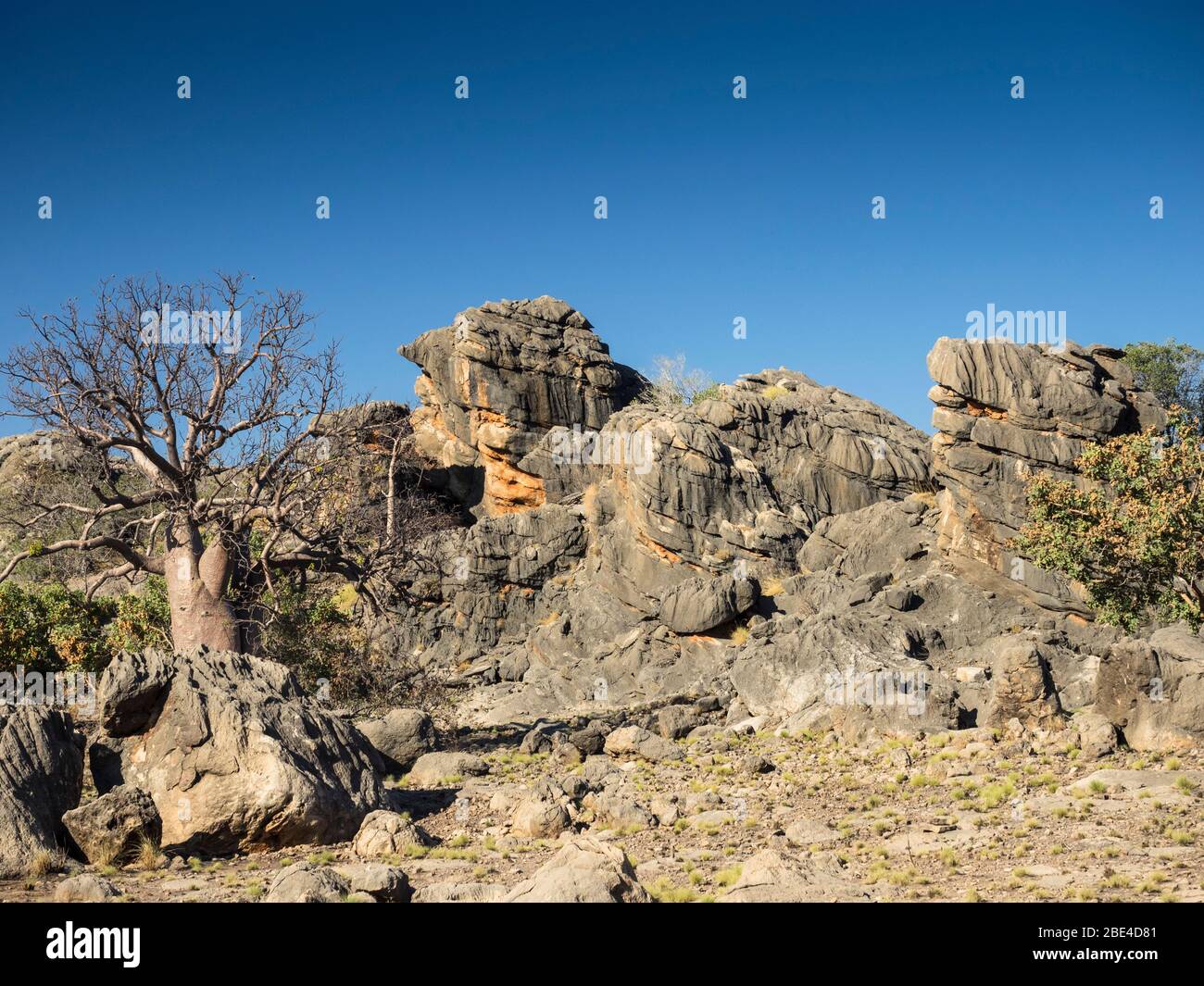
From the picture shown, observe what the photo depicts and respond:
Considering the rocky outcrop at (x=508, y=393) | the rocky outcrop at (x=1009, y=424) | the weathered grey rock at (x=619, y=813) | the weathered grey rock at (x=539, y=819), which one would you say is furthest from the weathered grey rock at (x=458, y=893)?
the rocky outcrop at (x=508, y=393)

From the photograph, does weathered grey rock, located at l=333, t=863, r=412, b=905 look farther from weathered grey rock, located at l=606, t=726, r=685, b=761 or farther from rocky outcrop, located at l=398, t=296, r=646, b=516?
rocky outcrop, located at l=398, t=296, r=646, b=516

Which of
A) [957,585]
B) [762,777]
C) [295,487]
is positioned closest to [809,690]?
[762,777]

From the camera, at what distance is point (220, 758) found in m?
15.0

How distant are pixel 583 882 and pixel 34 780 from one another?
26.7 feet

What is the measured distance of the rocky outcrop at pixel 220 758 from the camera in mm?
14656

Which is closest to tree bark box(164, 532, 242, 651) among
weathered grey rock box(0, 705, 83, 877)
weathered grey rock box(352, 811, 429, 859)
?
weathered grey rock box(0, 705, 83, 877)

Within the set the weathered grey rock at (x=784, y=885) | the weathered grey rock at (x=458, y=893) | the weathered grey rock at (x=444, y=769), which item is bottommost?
the weathered grey rock at (x=444, y=769)

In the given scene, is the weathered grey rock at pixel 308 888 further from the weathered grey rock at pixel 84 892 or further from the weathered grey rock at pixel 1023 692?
the weathered grey rock at pixel 1023 692

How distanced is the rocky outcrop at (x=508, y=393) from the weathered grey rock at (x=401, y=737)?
104 feet

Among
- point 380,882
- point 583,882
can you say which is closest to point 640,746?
point 380,882

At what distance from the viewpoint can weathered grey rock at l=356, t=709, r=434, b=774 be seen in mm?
23781

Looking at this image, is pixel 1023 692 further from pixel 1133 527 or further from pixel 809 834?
pixel 809 834

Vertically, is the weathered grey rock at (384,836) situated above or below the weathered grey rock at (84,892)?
below

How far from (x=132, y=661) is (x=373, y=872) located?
6.33 m
